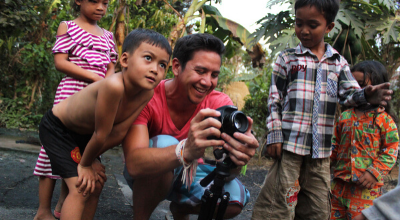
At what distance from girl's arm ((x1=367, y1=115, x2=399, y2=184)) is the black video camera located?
1.34 meters

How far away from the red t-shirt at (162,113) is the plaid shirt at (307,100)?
0.51m

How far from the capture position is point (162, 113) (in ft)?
6.62

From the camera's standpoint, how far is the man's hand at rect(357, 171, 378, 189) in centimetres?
227

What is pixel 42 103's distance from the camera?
6.27m

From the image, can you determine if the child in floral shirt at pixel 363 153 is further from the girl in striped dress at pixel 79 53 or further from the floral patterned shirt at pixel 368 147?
the girl in striped dress at pixel 79 53

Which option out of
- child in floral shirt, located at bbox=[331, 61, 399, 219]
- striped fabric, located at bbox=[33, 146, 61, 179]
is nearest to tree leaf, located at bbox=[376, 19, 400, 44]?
A: child in floral shirt, located at bbox=[331, 61, 399, 219]

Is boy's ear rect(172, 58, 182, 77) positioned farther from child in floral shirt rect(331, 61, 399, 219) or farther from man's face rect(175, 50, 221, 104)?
child in floral shirt rect(331, 61, 399, 219)

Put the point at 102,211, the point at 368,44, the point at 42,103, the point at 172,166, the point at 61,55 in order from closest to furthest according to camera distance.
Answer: the point at 172,166
the point at 61,55
the point at 102,211
the point at 368,44
the point at 42,103

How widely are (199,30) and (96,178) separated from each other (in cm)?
424

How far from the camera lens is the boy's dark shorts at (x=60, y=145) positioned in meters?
1.79

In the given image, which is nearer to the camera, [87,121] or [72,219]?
[72,219]

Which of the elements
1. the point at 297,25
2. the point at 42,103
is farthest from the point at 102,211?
the point at 42,103

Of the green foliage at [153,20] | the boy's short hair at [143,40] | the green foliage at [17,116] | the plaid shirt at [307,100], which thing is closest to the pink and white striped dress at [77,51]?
the boy's short hair at [143,40]

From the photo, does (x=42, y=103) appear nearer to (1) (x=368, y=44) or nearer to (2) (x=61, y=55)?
(2) (x=61, y=55)
